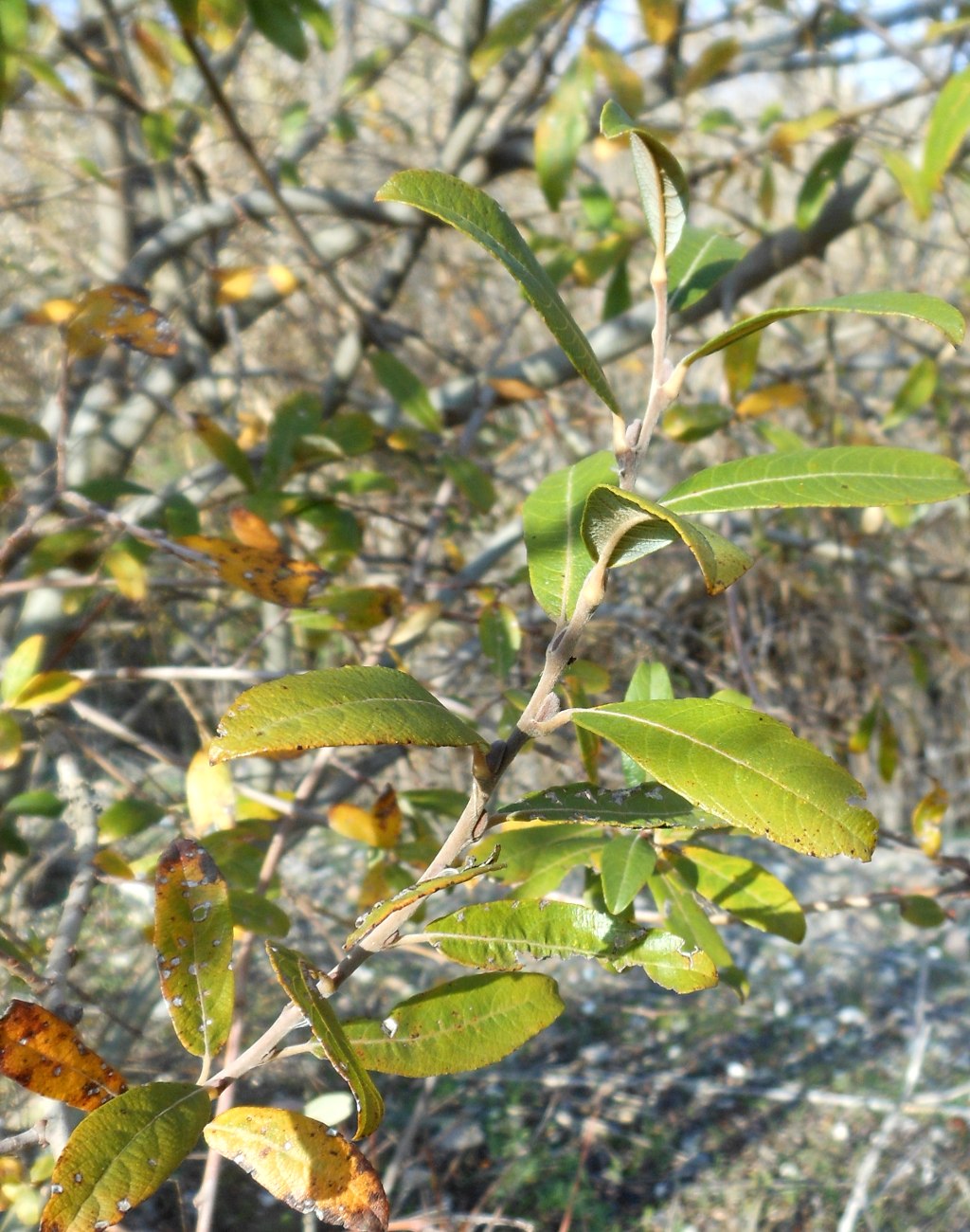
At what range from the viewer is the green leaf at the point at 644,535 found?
38cm

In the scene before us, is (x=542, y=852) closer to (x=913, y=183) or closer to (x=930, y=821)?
(x=930, y=821)

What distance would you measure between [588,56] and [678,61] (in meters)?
0.38

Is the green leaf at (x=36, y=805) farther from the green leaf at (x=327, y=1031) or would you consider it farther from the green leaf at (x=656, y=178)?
the green leaf at (x=656, y=178)

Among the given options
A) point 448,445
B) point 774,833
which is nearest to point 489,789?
point 774,833

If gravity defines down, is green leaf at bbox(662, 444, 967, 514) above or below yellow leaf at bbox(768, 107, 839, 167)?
below

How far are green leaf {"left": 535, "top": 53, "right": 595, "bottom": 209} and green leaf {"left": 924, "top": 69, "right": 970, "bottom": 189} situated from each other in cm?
47

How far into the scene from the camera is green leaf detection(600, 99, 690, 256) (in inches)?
19.7

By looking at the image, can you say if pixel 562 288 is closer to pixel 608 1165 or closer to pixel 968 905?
pixel 608 1165

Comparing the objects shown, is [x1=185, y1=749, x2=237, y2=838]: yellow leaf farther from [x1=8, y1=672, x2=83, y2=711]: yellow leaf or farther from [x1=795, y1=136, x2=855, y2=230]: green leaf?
[x1=795, y1=136, x2=855, y2=230]: green leaf

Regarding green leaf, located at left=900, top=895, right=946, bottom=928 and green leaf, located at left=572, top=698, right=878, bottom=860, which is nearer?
green leaf, located at left=572, top=698, right=878, bottom=860

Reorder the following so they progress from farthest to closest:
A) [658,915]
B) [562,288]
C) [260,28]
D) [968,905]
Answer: [968,905]
[562,288]
[260,28]
[658,915]

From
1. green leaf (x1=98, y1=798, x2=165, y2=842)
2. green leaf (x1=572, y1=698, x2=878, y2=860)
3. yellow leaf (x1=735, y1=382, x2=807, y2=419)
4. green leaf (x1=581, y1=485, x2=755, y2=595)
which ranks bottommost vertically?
green leaf (x1=98, y1=798, x2=165, y2=842)

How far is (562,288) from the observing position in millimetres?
1979

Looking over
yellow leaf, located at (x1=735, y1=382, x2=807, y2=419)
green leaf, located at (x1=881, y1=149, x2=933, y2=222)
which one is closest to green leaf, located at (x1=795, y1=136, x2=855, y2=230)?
green leaf, located at (x1=881, y1=149, x2=933, y2=222)
